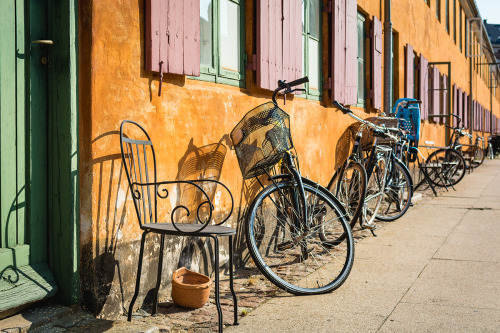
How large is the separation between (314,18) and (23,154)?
470cm

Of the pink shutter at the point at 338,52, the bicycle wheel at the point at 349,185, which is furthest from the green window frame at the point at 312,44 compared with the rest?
the bicycle wheel at the point at 349,185

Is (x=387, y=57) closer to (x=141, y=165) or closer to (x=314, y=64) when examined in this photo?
(x=314, y=64)

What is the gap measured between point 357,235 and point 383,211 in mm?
1236

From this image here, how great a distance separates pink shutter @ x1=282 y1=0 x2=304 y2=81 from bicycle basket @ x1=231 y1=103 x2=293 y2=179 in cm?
153

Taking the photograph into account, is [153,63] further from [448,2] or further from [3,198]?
[448,2]

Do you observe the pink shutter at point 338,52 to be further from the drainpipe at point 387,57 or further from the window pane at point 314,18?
the drainpipe at point 387,57

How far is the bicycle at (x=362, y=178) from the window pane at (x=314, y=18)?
4.71ft

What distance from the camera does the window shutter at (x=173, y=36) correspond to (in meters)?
3.94

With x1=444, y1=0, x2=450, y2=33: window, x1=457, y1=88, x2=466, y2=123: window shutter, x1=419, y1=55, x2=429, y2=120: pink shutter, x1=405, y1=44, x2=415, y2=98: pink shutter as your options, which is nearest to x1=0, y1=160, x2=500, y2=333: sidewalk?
x1=405, y1=44, x2=415, y2=98: pink shutter

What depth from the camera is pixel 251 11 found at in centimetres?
548

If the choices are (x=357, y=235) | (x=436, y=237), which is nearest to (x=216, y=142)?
(x=357, y=235)

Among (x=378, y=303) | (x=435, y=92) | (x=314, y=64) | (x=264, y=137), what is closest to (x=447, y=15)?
(x=435, y=92)

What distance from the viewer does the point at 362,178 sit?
5.85 metres

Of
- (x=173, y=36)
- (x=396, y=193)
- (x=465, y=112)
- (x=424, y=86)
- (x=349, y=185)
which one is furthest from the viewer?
(x=465, y=112)
